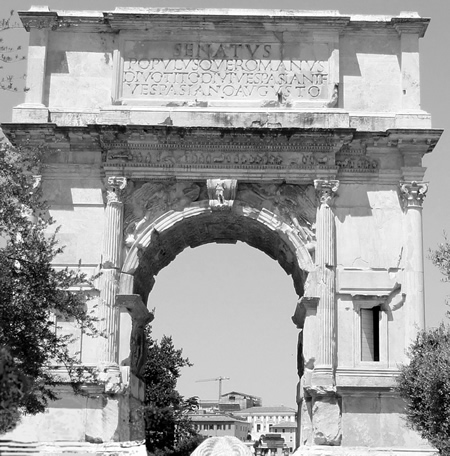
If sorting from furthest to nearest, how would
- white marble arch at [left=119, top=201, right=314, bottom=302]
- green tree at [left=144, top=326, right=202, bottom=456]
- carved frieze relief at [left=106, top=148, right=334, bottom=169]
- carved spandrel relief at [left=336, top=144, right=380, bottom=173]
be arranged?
green tree at [left=144, top=326, right=202, bottom=456], carved spandrel relief at [left=336, top=144, right=380, bottom=173], carved frieze relief at [left=106, top=148, right=334, bottom=169], white marble arch at [left=119, top=201, right=314, bottom=302]

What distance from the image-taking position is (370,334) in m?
19.9

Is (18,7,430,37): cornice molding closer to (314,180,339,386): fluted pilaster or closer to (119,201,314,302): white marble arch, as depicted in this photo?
(314,180,339,386): fluted pilaster

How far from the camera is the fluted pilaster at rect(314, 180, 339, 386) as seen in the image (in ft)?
63.3

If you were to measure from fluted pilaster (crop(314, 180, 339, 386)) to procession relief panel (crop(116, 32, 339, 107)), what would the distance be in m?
1.96

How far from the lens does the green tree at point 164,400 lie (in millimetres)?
37938

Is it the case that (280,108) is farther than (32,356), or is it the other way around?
(280,108)

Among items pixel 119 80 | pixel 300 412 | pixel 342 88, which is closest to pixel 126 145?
pixel 119 80

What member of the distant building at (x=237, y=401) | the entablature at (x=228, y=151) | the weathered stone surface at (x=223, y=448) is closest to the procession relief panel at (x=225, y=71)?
the entablature at (x=228, y=151)

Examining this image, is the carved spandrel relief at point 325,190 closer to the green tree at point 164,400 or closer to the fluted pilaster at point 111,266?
the fluted pilaster at point 111,266

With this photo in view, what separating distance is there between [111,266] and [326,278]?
3956mm

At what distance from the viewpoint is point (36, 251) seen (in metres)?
15.3

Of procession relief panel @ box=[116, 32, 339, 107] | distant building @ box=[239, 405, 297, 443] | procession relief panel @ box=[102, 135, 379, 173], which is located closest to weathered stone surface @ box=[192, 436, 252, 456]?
procession relief panel @ box=[102, 135, 379, 173]

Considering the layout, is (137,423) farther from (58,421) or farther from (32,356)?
(32,356)

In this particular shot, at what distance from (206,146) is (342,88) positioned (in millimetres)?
2926
